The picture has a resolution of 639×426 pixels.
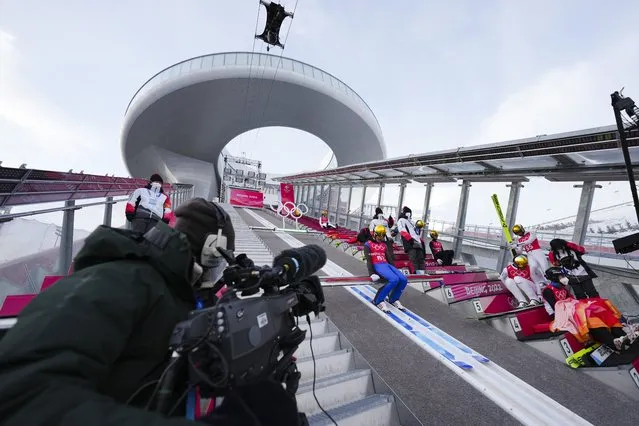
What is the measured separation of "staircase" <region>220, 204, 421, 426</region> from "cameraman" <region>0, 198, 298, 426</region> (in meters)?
0.92

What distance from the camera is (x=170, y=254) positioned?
1.11 meters

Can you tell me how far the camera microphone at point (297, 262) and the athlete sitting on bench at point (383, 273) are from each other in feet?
11.5

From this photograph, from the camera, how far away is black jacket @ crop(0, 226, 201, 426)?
24.2 inches

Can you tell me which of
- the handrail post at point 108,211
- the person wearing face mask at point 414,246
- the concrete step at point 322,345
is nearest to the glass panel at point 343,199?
the person wearing face mask at point 414,246

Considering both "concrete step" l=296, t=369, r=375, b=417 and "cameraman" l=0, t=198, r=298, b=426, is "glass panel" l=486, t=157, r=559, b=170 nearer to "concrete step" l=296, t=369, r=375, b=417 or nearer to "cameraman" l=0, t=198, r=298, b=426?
"concrete step" l=296, t=369, r=375, b=417

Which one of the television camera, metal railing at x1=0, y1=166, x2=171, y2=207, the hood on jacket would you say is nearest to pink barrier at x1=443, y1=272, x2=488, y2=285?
the television camera

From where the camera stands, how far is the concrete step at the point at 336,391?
2340 mm

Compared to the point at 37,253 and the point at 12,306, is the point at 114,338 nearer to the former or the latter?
the point at 12,306

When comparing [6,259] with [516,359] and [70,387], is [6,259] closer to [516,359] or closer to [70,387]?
[70,387]

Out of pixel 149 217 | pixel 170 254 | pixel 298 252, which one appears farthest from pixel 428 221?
pixel 170 254

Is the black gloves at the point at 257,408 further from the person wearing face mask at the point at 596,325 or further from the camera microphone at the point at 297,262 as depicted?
the person wearing face mask at the point at 596,325

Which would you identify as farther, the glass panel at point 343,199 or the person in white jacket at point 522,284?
the glass panel at point 343,199

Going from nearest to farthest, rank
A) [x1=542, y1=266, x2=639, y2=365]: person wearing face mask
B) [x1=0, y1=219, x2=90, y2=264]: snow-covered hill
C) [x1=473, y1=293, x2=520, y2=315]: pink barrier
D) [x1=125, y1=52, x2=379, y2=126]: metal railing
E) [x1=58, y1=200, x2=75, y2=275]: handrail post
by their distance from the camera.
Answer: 1. [x1=0, y1=219, x2=90, y2=264]: snow-covered hill
2. [x1=542, y1=266, x2=639, y2=365]: person wearing face mask
3. [x1=58, y1=200, x2=75, y2=275]: handrail post
4. [x1=473, y1=293, x2=520, y2=315]: pink barrier
5. [x1=125, y1=52, x2=379, y2=126]: metal railing

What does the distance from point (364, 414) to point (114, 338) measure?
212cm
